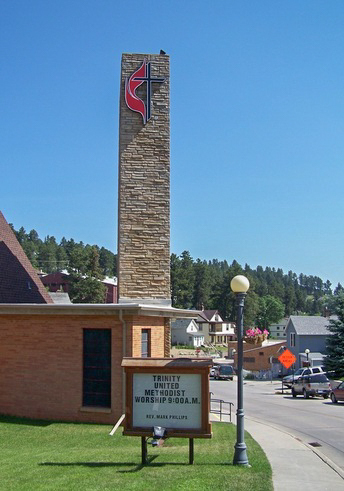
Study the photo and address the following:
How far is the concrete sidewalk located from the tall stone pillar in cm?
683

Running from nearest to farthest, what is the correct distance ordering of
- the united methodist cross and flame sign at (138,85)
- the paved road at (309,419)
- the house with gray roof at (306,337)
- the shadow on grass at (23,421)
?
1. the paved road at (309,419)
2. the shadow on grass at (23,421)
3. the united methodist cross and flame sign at (138,85)
4. the house with gray roof at (306,337)

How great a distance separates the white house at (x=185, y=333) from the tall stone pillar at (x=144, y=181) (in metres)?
84.9

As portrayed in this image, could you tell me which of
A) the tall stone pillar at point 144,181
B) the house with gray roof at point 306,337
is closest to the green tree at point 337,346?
the house with gray roof at point 306,337

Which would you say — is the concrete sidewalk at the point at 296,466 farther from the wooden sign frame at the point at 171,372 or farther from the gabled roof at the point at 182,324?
the gabled roof at the point at 182,324

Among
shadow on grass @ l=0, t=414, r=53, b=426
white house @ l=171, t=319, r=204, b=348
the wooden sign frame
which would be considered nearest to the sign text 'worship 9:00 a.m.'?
the wooden sign frame

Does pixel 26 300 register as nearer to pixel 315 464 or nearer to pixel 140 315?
pixel 140 315

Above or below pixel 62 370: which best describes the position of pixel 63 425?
below

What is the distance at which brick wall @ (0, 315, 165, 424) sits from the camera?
17000 millimetres

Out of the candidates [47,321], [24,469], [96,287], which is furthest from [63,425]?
[96,287]

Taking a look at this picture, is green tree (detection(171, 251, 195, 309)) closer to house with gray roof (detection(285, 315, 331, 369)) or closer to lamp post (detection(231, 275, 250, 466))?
house with gray roof (detection(285, 315, 331, 369))

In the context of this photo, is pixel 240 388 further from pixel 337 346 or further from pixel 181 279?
pixel 181 279

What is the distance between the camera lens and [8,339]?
18078 mm

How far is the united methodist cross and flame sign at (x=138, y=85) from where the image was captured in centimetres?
2241

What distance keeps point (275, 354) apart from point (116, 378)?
48311 millimetres
